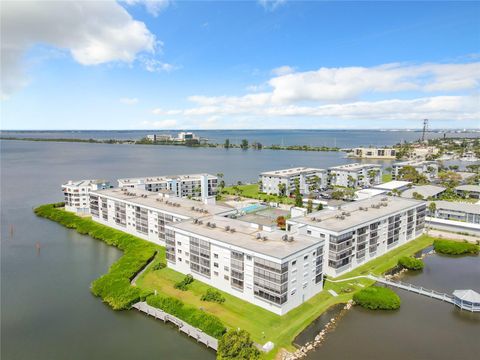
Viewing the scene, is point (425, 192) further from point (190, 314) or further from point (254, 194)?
point (190, 314)

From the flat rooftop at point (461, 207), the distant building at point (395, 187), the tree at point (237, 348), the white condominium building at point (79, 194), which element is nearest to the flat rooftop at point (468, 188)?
the distant building at point (395, 187)

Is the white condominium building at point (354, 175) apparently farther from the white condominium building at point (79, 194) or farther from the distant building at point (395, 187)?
the white condominium building at point (79, 194)

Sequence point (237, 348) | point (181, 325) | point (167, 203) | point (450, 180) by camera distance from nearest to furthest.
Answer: point (237, 348) → point (181, 325) → point (167, 203) → point (450, 180)

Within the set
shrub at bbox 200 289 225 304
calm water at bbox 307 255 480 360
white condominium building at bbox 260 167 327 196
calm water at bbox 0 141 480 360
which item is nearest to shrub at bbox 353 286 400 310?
calm water at bbox 307 255 480 360

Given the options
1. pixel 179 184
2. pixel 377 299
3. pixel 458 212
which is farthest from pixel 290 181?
pixel 377 299

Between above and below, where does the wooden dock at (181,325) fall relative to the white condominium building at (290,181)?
below
